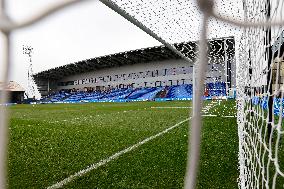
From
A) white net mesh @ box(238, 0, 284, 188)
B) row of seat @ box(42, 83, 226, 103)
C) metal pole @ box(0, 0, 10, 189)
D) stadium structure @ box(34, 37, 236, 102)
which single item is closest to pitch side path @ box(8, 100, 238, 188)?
white net mesh @ box(238, 0, 284, 188)

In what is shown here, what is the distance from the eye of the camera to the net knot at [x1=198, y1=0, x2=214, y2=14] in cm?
60

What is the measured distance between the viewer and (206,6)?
24.0 inches

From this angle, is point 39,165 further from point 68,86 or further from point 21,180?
point 68,86

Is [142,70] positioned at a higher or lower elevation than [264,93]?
higher

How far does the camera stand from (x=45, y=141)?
3654mm

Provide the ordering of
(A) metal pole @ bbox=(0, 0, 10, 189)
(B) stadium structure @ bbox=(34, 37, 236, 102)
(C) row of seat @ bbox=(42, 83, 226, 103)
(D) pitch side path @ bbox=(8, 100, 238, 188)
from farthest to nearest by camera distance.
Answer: (B) stadium structure @ bbox=(34, 37, 236, 102)
(C) row of seat @ bbox=(42, 83, 226, 103)
(D) pitch side path @ bbox=(8, 100, 238, 188)
(A) metal pole @ bbox=(0, 0, 10, 189)

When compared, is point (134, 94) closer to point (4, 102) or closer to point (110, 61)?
point (110, 61)

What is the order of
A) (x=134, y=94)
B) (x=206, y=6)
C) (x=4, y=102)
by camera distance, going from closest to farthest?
1. (x=206, y=6)
2. (x=4, y=102)
3. (x=134, y=94)

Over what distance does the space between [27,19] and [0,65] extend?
14 centimetres

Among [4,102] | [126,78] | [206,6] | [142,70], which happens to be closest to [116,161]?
[4,102]

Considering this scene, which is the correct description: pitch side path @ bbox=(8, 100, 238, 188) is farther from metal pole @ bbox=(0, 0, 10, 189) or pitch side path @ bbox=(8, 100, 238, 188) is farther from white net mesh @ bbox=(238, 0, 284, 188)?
metal pole @ bbox=(0, 0, 10, 189)

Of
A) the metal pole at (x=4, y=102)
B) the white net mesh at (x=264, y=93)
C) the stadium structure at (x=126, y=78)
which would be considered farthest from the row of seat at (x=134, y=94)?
the metal pole at (x=4, y=102)

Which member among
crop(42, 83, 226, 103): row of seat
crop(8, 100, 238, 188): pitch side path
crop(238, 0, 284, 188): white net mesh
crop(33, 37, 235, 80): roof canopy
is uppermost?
crop(33, 37, 235, 80): roof canopy

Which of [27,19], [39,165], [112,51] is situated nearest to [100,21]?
[27,19]
